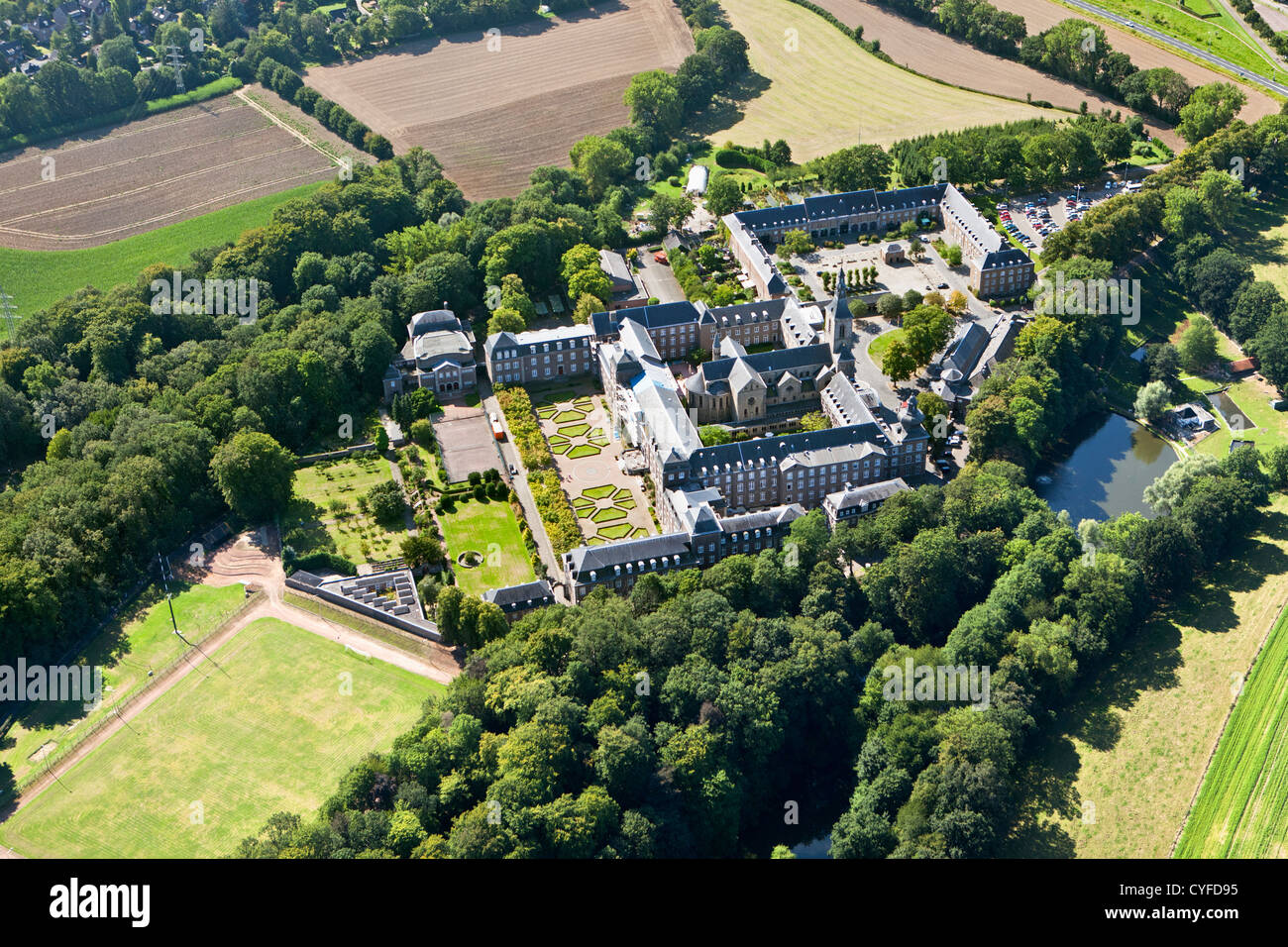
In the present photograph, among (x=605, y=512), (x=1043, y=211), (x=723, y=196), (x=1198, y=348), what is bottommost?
(x=605, y=512)

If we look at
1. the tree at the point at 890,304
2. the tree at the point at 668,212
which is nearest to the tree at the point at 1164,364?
the tree at the point at 890,304

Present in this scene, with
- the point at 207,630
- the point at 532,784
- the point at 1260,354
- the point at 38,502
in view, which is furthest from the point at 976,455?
the point at 38,502

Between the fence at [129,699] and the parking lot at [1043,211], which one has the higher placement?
the parking lot at [1043,211]

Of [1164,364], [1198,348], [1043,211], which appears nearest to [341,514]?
[1164,364]

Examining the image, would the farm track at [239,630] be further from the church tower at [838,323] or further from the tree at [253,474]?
the church tower at [838,323]

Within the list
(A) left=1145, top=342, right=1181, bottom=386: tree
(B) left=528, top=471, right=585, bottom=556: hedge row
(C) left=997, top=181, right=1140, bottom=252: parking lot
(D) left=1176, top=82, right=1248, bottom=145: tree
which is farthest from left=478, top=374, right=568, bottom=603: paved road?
(D) left=1176, top=82, right=1248, bottom=145: tree

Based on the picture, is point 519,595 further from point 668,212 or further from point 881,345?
point 668,212
